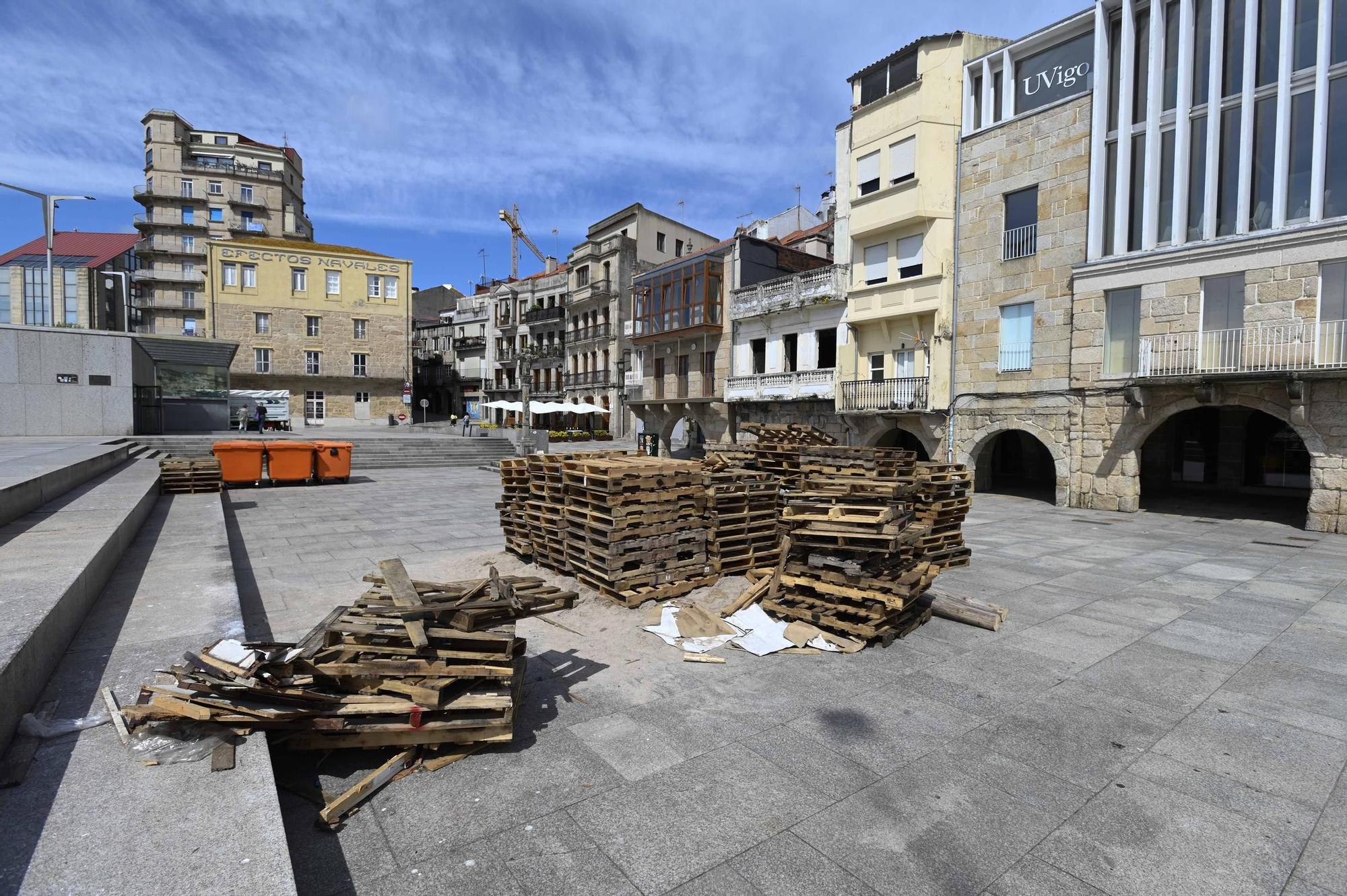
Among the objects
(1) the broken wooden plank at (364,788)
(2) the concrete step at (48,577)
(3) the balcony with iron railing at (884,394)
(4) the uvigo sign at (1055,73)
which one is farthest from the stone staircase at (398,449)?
(4) the uvigo sign at (1055,73)

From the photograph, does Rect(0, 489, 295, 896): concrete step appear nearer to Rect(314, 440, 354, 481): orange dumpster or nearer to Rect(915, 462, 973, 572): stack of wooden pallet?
Rect(915, 462, 973, 572): stack of wooden pallet

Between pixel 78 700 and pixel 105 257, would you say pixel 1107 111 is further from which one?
pixel 105 257

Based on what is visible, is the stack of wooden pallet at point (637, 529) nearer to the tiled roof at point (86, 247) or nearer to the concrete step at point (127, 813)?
the concrete step at point (127, 813)

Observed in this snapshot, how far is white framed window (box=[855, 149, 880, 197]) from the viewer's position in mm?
24812

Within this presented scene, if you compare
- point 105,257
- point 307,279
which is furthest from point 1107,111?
point 105,257

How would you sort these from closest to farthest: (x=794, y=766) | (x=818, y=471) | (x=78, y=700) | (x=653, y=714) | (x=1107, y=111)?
1. (x=78, y=700)
2. (x=794, y=766)
3. (x=653, y=714)
4. (x=818, y=471)
5. (x=1107, y=111)

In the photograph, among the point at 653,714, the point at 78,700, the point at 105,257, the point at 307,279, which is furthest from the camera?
the point at 105,257

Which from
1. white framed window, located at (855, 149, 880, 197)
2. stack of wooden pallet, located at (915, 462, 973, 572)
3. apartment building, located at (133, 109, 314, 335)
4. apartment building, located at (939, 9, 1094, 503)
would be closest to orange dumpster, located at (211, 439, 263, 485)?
stack of wooden pallet, located at (915, 462, 973, 572)

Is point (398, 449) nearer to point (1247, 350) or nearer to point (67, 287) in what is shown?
point (1247, 350)

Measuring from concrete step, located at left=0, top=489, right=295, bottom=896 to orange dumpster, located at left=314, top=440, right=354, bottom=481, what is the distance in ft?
55.5

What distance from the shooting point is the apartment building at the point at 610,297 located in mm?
48469

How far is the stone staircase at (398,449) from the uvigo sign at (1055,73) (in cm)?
2338

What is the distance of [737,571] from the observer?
359 inches

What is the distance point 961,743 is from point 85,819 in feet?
15.9
